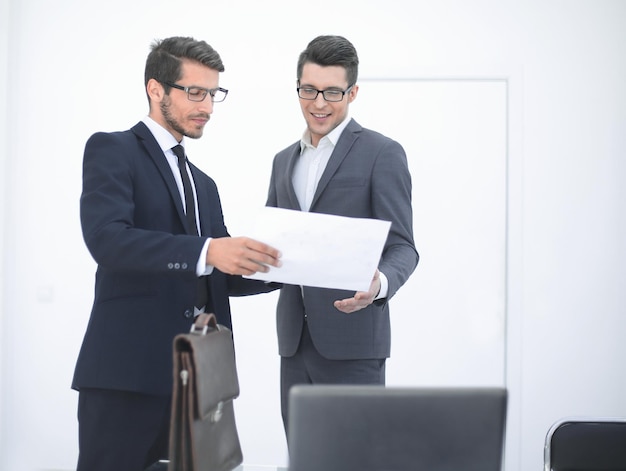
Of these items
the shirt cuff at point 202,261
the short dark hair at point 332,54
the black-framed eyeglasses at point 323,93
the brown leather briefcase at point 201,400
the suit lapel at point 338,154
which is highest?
the short dark hair at point 332,54

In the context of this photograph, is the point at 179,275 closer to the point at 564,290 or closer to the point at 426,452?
the point at 426,452

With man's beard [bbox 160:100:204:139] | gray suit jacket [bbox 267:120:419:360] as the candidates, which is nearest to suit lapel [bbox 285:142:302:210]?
gray suit jacket [bbox 267:120:419:360]

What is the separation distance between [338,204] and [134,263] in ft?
2.31

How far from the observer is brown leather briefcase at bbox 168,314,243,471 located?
4.81 ft

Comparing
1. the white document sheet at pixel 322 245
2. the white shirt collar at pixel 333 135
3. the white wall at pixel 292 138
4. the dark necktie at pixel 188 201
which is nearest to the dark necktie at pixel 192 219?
the dark necktie at pixel 188 201

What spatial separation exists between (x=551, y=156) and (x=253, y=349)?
185cm

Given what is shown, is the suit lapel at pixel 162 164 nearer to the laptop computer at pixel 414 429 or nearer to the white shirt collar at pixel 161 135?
the white shirt collar at pixel 161 135

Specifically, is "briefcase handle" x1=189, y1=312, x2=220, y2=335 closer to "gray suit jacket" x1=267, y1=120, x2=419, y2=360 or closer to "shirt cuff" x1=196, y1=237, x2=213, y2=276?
"shirt cuff" x1=196, y1=237, x2=213, y2=276

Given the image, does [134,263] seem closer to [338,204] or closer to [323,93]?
[338,204]

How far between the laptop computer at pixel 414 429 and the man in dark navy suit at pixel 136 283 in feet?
2.42

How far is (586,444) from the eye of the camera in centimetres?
191

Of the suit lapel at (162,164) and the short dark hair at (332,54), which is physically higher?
the short dark hair at (332,54)

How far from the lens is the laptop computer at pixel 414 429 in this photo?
108cm

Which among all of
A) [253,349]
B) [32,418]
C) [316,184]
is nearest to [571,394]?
[253,349]
